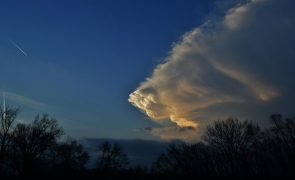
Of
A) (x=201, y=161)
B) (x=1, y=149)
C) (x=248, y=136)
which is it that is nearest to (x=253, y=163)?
(x=248, y=136)

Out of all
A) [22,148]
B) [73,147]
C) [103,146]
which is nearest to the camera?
[22,148]

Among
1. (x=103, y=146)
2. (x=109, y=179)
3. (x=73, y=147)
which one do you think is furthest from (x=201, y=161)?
(x=109, y=179)

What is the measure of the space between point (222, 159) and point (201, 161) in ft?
46.3

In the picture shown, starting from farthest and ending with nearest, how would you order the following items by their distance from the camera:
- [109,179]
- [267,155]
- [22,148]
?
[267,155] < [22,148] < [109,179]

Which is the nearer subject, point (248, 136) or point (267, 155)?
point (248, 136)

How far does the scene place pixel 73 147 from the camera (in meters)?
84.1

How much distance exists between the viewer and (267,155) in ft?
239

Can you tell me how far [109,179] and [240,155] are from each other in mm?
48785

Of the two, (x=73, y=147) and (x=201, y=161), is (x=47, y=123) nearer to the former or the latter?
(x=73, y=147)

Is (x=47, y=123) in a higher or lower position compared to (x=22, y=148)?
higher

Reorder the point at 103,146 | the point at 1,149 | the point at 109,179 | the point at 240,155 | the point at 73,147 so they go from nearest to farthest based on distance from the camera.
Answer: the point at 109,179 → the point at 1,149 → the point at 240,155 → the point at 73,147 → the point at 103,146

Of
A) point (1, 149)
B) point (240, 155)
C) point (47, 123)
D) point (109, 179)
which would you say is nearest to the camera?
point (109, 179)

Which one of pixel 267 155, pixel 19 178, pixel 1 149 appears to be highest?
pixel 267 155

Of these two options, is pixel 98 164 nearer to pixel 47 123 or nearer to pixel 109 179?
pixel 47 123
